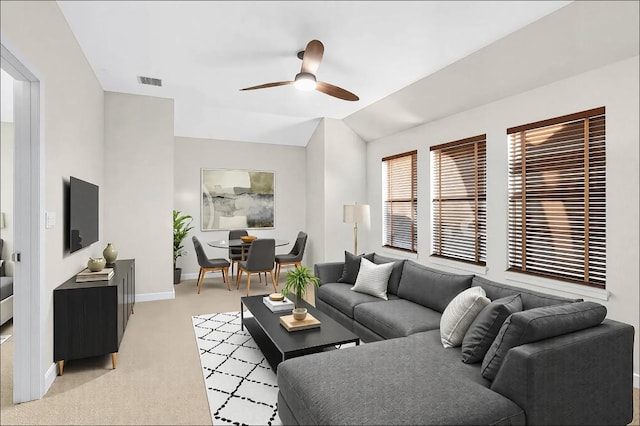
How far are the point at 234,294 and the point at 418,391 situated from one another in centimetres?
413

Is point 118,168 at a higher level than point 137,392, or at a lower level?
higher

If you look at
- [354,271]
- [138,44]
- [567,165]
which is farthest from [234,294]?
[567,165]

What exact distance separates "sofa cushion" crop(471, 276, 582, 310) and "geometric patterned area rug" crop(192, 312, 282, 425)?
1787 mm

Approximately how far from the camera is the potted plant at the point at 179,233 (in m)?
6.12

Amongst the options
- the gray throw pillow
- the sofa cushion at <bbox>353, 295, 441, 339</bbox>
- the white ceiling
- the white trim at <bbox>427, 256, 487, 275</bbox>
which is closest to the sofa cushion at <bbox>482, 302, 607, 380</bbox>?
the gray throw pillow

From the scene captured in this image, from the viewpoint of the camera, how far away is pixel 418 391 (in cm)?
178

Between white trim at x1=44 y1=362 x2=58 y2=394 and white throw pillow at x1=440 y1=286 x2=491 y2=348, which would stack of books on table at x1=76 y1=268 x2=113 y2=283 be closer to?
white trim at x1=44 y1=362 x2=58 y2=394

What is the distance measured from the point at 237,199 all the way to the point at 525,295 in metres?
5.37

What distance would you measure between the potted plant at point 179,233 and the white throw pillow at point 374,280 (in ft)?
11.4

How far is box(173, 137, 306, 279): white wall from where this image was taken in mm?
6484

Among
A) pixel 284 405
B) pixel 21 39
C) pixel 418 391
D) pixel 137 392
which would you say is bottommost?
pixel 137 392

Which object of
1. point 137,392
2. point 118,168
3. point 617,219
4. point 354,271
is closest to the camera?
point 137,392

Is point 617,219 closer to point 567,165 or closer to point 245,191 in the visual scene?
point 567,165

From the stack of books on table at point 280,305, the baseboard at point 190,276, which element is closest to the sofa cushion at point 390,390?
the stack of books on table at point 280,305
